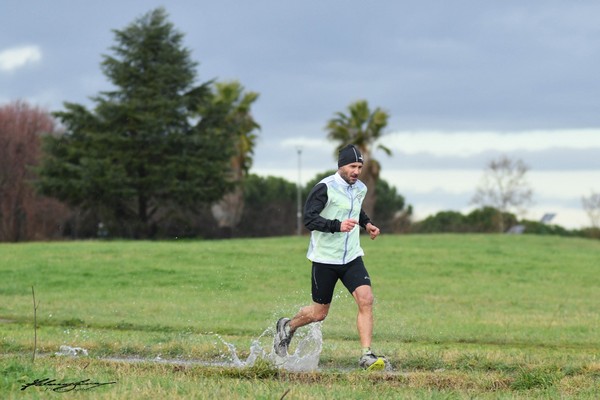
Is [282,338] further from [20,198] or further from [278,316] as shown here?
[20,198]

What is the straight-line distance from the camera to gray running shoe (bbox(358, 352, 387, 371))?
31.3 feet

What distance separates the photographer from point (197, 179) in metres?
57.0

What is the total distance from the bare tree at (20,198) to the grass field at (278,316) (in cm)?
3490

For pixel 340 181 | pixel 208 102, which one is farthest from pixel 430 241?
pixel 340 181

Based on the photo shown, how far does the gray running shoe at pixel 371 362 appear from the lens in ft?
31.3

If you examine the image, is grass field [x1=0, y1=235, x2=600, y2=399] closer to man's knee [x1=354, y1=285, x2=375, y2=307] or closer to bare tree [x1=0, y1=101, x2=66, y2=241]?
man's knee [x1=354, y1=285, x2=375, y2=307]

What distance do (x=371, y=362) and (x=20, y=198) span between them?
209ft

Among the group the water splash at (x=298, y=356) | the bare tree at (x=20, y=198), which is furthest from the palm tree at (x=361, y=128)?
the water splash at (x=298, y=356)

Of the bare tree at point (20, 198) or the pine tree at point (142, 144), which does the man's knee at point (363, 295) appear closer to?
the pine tree at point (142, 144)

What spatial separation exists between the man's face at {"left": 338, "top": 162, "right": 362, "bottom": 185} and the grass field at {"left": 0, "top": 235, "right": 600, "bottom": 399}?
1881 mm

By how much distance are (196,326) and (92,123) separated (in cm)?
4535

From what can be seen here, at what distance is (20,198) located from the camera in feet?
229
